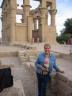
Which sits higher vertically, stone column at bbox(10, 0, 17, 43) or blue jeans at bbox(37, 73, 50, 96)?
stone column at bbox(10, 0, 17, 43)

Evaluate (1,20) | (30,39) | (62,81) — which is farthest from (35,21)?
(62,81)

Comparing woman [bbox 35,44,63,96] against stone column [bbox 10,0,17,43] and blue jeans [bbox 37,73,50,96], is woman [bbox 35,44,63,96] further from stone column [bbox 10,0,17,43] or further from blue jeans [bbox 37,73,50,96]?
stone column [bbox 10,0,17,43]

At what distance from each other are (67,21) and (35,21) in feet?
45.0

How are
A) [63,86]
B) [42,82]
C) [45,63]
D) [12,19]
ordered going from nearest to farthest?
[45,63] < [42,82] < [63,86] < [12,19]

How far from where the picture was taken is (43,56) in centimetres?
631

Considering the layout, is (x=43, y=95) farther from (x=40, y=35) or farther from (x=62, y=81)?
(x=40, y=35)

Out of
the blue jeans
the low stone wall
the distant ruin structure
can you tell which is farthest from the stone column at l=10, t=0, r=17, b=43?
the blue jeans

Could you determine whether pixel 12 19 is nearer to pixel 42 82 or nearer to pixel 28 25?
pixel 28 25

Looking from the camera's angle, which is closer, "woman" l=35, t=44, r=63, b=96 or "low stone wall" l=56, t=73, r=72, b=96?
"woman" l=35, t=44, r=63, b=96

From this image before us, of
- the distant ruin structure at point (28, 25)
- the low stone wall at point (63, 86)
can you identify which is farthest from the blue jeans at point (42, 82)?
the distant ruin structure at point (28, 25)

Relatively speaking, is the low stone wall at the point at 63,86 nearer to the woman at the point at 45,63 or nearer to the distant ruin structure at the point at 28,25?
the woman at the point at 45,63

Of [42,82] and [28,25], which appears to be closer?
[42,82]

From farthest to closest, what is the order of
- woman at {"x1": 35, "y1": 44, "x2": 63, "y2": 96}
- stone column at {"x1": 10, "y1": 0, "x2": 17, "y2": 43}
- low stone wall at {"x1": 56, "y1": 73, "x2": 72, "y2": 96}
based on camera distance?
stone column at {"x1": 10, "y1": 0, "x2": 17, "y2": 43}, low stone wall at {"x1": 56, "y1": 73, "x2": 72, "y2": 96}, woman at {"x1": 35, "y1": 44, "x2": 63, "y2": 96}

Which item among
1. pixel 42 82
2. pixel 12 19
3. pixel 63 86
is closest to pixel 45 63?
pixel 42 82
